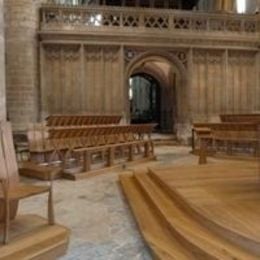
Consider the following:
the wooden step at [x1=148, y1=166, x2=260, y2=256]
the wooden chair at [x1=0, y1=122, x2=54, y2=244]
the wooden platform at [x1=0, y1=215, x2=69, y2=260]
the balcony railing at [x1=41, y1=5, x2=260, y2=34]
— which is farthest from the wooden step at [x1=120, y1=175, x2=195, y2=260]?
the balcony railing at [x1=41, y1=5, x2=260, y2=34]

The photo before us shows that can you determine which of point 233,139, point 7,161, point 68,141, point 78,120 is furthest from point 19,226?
point 233,139

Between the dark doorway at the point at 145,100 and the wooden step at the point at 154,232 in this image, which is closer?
the wooden step at the point at 154,232

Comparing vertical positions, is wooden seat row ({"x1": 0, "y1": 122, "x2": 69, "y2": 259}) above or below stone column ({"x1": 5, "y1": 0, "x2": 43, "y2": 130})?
below

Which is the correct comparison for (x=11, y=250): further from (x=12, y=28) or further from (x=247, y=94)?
(x=247, y=94)

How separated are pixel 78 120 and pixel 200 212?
6.15 metres

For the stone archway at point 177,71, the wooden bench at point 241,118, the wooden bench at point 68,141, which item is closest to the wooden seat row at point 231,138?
the wooden bench at point 241,118

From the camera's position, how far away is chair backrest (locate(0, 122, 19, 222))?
3252 millimetres

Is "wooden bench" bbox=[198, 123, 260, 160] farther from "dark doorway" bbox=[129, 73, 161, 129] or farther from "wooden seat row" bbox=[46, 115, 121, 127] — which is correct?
"dark doorway" bbox=[129, 73, 161, 129]

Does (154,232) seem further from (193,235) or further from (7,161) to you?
(7,161)

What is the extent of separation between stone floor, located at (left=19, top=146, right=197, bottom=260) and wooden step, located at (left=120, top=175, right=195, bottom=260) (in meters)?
0.09

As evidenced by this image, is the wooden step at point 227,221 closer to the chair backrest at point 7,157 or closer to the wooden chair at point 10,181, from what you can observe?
the wooden chair at point 10,181

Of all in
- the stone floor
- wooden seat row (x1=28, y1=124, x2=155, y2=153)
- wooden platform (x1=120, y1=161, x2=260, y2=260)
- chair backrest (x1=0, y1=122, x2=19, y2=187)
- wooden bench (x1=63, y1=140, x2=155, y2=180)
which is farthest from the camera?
wooden seat row (x1=28, y1=124, x2=155, y2=153)

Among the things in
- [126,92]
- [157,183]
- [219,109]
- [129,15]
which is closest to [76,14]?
[129,15]

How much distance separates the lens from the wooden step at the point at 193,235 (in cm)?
295
